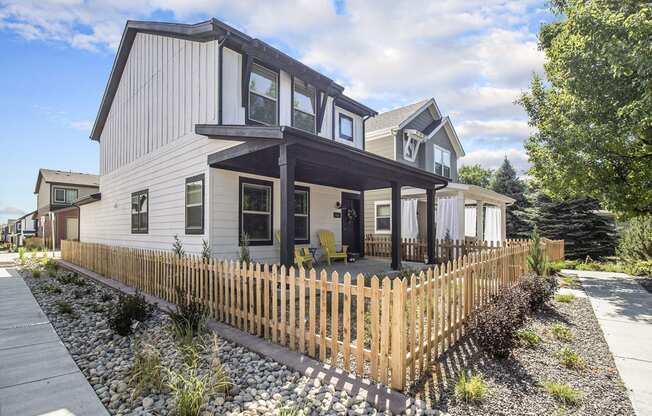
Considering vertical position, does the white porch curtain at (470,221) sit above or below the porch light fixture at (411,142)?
below

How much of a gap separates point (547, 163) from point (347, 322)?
10.3m

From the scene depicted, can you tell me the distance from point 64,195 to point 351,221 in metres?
30.2

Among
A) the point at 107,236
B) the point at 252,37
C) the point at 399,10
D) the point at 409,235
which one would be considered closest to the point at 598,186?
the point at 409,235

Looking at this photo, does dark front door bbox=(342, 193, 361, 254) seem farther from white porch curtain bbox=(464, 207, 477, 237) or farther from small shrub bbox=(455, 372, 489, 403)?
small shrub bbox=(455, 372, 489, 403)

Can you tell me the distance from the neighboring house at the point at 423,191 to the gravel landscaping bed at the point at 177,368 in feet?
37.5

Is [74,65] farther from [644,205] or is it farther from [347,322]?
[644,205]

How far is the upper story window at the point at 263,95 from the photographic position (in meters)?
8.69

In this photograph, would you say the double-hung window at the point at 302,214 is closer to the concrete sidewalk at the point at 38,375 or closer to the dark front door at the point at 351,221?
the dark front door at the point at 351,221

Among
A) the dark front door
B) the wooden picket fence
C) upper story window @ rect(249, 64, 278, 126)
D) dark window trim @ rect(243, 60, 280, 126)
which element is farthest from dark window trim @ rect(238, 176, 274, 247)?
the wooden picket fence

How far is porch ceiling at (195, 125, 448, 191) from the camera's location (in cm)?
597

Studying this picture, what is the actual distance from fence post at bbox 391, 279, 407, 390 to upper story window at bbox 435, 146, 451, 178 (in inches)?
657

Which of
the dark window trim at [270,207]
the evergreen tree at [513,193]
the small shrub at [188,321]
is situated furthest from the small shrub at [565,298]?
the evergreen tree at [513,193]

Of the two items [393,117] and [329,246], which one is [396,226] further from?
[393,117]

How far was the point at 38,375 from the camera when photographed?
368 centimetres
